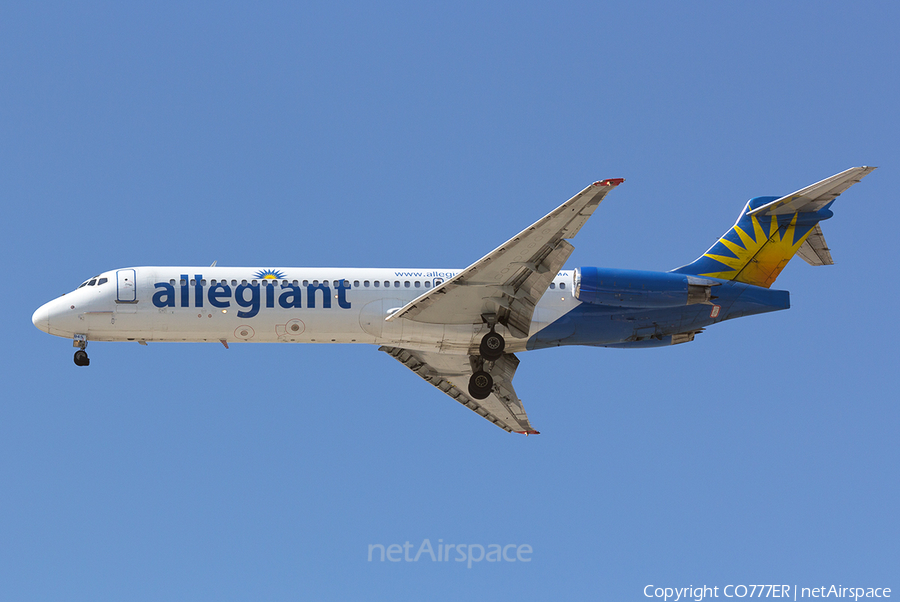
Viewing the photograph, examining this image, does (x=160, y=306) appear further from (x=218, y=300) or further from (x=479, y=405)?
(x=479, y=405)

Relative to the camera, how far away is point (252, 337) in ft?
99.5

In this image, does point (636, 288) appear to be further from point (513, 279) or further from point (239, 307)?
point (239, 307)

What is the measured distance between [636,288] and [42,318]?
18.1 metres

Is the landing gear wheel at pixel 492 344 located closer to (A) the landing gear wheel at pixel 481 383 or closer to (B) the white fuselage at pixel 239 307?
(B) the white fuselage at pixel 239 307

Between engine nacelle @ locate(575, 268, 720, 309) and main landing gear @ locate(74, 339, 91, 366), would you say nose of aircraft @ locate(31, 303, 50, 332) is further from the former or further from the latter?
engine nacelle @ locate(575, 268, 720, 309)

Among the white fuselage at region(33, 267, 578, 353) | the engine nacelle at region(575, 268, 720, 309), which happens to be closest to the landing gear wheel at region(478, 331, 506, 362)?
the white fuselage at region(33, 267, 578, 353)

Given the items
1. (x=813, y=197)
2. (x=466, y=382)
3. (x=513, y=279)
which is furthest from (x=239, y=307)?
(x=813, y=197)

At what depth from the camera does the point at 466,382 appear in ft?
118

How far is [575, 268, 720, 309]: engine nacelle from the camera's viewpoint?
29.9 meters

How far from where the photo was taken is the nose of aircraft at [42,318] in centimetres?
3014

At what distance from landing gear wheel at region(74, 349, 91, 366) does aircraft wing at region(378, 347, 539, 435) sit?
9.53 meters

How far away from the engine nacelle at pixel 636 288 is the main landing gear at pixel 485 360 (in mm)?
2857

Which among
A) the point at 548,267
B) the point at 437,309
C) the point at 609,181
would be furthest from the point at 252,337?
the point at 609,181

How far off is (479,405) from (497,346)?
21.0 feet
